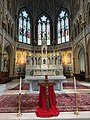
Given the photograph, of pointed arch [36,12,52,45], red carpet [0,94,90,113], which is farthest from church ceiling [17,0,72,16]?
red carpet [0,94,90,113]

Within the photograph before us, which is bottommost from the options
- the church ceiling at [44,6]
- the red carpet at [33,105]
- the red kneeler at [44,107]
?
the red carpet at [33,105]

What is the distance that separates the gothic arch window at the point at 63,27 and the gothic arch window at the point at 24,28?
21.0 feet

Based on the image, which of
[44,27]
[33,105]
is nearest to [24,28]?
[44,27]

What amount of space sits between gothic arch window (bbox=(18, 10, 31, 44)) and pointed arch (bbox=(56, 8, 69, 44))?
6.30m

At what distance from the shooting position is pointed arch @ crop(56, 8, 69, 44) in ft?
83.6

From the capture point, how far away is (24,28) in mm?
Answer: 25828

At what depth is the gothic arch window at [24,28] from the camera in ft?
82.0

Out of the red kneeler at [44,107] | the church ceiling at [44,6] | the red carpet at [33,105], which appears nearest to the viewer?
the red kneeler at [44,107]

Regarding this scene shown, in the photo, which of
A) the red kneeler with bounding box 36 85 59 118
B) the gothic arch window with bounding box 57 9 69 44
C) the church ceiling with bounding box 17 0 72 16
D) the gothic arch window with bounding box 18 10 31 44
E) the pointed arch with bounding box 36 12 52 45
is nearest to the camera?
the red kneeler with bounding box 36 85 59 118

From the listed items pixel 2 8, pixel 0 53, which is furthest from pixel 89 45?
pixel 2 8

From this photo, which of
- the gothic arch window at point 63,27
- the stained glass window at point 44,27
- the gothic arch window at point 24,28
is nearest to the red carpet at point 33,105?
the gothic arch window at point 24,28

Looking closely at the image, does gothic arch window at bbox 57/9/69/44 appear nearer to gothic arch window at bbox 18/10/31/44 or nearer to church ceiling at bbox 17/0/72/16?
church ceiling at bbox 17/0/72/16

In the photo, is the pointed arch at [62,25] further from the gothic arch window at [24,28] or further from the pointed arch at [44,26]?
the gothic arch window at [24,28]

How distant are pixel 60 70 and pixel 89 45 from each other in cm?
564
